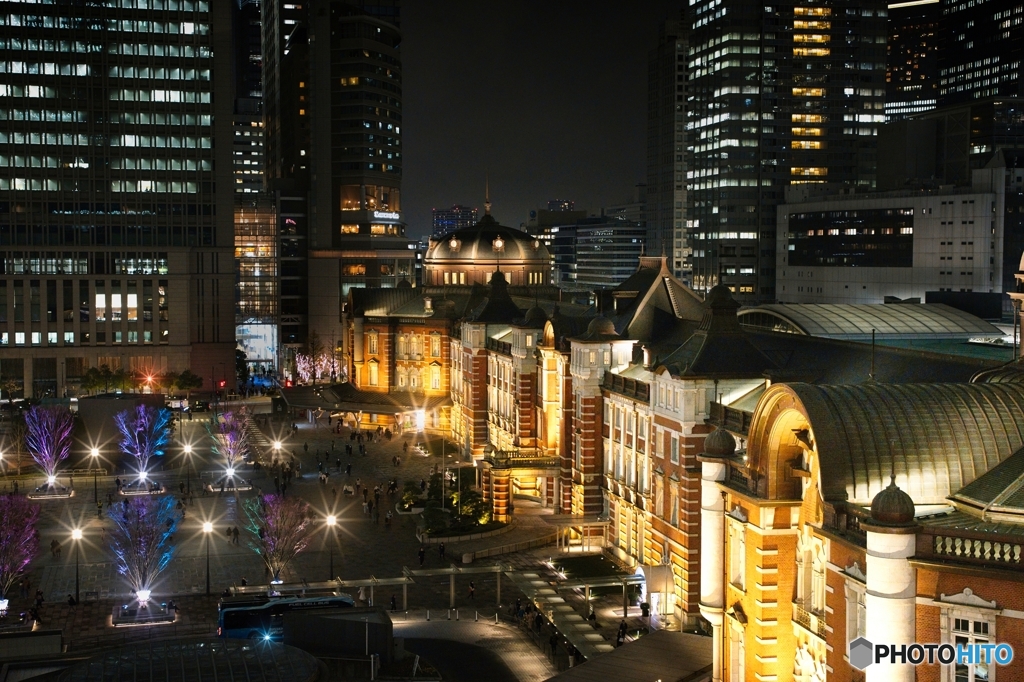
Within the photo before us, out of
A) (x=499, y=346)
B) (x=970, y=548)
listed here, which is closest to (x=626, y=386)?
(x=499, y=346)

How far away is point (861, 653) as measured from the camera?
37.1 m

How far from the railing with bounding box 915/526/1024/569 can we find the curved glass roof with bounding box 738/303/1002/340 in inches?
1801

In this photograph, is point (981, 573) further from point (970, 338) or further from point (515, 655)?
point (970, 338)

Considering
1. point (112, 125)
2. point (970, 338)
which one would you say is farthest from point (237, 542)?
point (112, 125)

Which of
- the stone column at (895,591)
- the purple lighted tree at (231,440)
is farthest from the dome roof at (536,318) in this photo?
the stone column at (895,591)

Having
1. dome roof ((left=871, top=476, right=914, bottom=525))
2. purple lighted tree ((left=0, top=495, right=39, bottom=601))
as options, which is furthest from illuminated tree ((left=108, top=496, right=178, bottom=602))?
dome roof ((left=871, top=476, right=914, bottom=525))

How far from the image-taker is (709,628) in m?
61.5

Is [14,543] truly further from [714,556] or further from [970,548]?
[970,548]

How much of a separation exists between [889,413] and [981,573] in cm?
818

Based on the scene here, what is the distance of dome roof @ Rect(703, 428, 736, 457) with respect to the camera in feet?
158

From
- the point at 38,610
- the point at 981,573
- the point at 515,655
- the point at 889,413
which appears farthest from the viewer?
the point at 38,610

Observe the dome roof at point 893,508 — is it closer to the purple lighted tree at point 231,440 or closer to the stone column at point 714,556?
the stone column at point 714,556

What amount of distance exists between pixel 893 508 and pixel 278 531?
143ft

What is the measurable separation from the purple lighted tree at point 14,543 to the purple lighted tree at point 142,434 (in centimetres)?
2545
